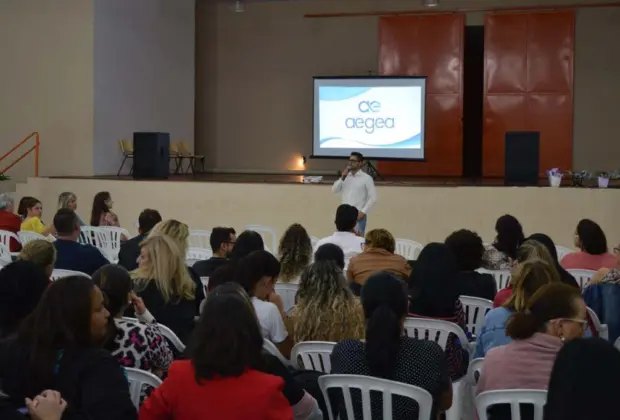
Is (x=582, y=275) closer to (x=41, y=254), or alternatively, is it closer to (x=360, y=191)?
(x=41, y=254)

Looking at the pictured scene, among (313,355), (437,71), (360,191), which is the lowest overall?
(313,355)

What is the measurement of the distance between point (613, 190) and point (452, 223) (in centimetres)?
176

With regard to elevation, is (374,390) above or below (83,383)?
below

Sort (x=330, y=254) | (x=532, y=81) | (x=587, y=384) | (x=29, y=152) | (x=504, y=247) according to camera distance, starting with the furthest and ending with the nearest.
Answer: (x=532, y=81) → (x=29, y=152) → (x=504, y=247) → (x=330, y=254) → (x=587, y=384)

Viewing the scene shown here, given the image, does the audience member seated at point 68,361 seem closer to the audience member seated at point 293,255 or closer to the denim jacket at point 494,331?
the denim jacket at point 494,331

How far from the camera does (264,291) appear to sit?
3.80m

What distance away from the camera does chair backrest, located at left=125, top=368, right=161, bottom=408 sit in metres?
2.75

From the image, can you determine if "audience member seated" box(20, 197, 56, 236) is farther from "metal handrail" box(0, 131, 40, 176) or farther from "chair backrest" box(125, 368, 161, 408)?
"metal handrail" box(0, 131, 40, 176)

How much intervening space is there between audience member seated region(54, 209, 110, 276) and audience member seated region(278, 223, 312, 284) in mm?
1120

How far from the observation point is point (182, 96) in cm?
→ 1496

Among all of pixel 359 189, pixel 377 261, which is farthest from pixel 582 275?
pixel 359 189

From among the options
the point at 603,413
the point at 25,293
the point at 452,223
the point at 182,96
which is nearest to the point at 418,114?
the point at 452,223

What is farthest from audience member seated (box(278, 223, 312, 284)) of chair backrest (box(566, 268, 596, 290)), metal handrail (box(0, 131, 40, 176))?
metal handrail (box(0, 131, 40, 176))

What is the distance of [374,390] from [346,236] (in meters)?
3.40
